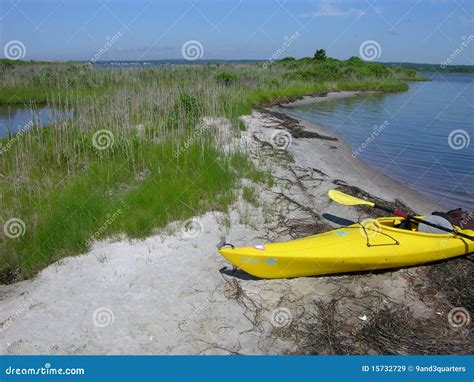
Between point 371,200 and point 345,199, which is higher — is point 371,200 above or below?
below

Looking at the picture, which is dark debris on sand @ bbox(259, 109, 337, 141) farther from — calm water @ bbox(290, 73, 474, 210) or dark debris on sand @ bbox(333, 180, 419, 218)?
dark debris on sand @ bbox(333, 180, 419, 218)

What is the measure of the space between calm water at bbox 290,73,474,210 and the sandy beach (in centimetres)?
419

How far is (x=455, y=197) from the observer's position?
7.98 meters

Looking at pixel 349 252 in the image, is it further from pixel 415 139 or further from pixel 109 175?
pixel 415 139

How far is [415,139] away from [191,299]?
36.3 feet

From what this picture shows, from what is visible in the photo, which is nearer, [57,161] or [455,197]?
[57,161]

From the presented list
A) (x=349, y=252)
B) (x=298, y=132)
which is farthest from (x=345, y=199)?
(x=298, y=132)

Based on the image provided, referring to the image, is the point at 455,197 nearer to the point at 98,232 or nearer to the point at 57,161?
the point at 98,232

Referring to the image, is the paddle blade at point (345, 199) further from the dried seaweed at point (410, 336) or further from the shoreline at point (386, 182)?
the dried seaweed at point (410, 336)

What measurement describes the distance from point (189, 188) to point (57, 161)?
7.76 feet

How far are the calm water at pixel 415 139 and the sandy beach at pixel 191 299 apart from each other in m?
4.19

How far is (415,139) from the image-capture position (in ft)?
42.3

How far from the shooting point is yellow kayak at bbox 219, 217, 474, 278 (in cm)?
414

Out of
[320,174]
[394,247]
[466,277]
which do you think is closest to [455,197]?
[320,174]
